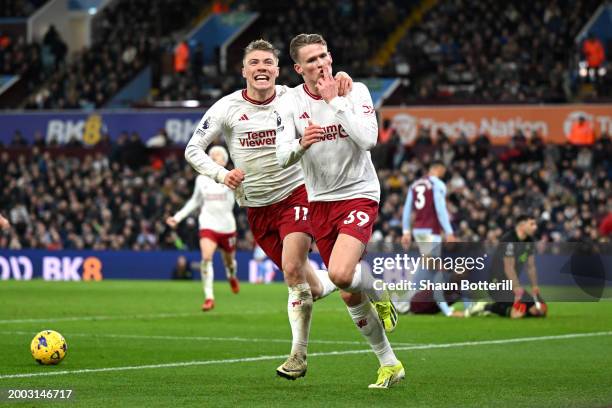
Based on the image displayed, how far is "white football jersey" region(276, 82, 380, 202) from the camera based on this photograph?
9.26 meters

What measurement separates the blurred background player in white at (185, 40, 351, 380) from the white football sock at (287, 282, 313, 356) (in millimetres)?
275

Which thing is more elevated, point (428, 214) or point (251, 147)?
point (251, 147)

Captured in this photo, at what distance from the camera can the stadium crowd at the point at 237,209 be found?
28781 mm

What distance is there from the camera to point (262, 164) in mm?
10836

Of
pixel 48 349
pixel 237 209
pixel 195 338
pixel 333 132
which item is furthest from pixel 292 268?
pixel 237 209

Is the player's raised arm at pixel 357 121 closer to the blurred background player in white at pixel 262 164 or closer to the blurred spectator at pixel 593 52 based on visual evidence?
the blurred background player in white at pixel 262 164

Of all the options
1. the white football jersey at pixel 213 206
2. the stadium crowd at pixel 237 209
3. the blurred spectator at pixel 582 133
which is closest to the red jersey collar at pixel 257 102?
the white football jersey at pixel 213 206

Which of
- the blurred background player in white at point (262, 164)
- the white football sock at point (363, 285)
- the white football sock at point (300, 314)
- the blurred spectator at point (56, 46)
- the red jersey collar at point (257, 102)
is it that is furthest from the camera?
the blurred spectator at point (56, 46)

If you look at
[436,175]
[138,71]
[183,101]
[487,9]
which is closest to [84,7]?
[138,71]

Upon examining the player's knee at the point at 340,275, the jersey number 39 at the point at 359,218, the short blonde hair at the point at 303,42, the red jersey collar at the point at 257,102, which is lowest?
the player's knee at the point at 340,275

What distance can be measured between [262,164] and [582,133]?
881 inches

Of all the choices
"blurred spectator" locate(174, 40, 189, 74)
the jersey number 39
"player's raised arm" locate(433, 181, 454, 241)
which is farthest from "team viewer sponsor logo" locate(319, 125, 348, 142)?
"blurred spectator" locate(174, 40, 189, 74)

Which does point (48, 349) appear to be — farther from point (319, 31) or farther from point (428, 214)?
point (319, 31)

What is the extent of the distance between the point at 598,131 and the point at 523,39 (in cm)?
595
